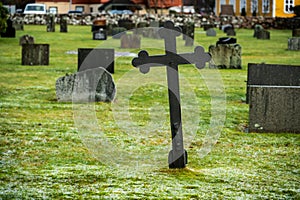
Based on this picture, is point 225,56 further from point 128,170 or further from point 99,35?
point 99,35

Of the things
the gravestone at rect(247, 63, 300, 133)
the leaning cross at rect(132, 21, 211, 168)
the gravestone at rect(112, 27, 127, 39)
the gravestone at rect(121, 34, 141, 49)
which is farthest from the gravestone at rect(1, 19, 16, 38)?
the leaning cross at rect(132, 21, 211, 168)

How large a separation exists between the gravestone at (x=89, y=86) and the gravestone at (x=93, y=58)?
423 cm

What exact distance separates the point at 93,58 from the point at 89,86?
473 centimetres

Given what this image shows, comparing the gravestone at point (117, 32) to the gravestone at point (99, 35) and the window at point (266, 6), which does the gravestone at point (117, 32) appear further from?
the window at point (266, 6)

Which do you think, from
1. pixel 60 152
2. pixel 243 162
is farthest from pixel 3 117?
pixel 243 162

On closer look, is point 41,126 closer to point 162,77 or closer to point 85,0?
point 162,77

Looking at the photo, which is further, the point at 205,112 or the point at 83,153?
the point at 205,112

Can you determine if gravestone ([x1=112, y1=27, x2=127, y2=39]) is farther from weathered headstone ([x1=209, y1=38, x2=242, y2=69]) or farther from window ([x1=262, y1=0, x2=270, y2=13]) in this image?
window ([x1=262, y1=0, x2=270, y2=13])

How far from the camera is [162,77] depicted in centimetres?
1861

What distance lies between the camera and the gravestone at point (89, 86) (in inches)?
522

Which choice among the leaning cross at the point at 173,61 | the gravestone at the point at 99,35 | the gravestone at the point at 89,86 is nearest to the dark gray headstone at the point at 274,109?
the leaning cross at the point at 173,61

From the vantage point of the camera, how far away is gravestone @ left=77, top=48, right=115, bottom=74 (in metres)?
18.0

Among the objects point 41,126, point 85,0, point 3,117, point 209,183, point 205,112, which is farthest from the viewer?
point 85,0

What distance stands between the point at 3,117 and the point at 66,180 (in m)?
4.38
